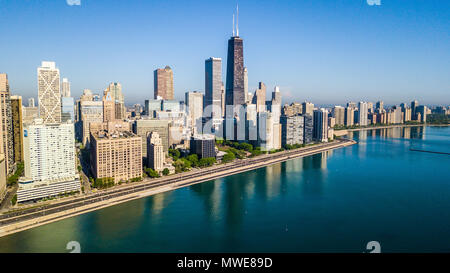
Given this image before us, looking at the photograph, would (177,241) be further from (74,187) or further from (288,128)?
(288,128)

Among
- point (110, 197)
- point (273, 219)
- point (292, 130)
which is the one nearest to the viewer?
point (273, 219)

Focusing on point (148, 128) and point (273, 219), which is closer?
point (273, 219)

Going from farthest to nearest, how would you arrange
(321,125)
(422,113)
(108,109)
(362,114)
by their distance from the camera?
1. (422,113)
2. (362,114)
3. (321,125)
4. (108,109)

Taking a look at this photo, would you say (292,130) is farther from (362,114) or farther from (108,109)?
(362,114)

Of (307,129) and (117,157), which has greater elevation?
(307,129)

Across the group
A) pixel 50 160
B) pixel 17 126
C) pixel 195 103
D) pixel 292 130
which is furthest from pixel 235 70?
pixel 50 160

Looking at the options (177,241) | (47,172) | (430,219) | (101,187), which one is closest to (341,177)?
(430,219)

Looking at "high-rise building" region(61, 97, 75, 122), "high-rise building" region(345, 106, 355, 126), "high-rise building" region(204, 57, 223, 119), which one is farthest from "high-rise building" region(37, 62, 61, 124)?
"high-rise building" region(345, 106, 355, 126)
